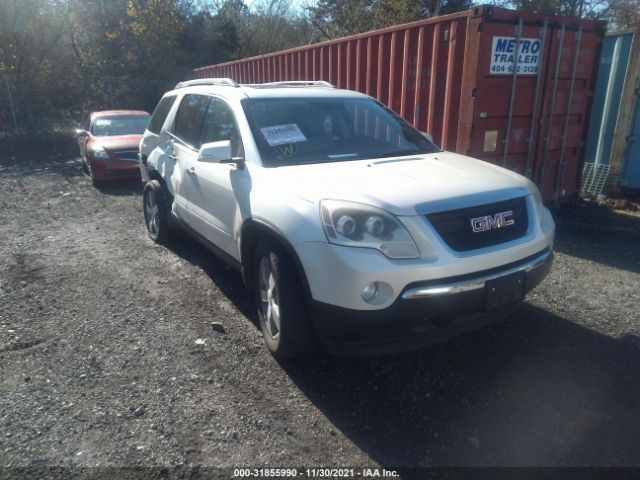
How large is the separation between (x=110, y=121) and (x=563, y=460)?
1106 centimetres

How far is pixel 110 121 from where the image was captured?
1120 centimetres

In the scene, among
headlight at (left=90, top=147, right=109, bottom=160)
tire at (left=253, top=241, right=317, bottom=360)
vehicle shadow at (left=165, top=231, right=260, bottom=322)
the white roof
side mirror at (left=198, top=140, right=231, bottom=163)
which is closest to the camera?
tire at (left=253, top=241, right=317, bottom=360)

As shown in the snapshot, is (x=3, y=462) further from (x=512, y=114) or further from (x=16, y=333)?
(x=512, y=114)

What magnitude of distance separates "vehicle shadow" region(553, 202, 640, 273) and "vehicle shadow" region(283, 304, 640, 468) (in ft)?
6.53

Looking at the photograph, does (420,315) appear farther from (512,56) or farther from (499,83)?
(512,56)

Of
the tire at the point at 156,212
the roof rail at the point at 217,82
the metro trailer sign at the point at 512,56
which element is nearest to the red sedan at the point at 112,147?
the tire at the point at 156,212

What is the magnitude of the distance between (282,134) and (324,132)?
38 cm

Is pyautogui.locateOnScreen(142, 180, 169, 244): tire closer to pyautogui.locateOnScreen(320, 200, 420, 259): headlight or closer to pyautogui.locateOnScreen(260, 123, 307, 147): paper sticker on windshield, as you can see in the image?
pyautogui.locateOnScreen(260, 123, 307, 147): paper sticker on windshield

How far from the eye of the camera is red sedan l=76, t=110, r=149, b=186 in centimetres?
995

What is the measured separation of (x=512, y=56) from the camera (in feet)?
19.8

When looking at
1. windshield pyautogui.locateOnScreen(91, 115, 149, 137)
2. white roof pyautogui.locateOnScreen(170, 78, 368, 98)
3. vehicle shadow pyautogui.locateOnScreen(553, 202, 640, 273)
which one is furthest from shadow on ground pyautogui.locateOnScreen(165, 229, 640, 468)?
windshield pyautogui.locateOnScreen(91, 115, 149, 137)

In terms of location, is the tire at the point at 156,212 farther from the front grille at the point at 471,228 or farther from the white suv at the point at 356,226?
the front grille at the point at 471,228

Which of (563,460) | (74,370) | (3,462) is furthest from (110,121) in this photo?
(563,460)

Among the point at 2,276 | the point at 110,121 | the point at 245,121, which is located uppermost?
the point at 245,121
